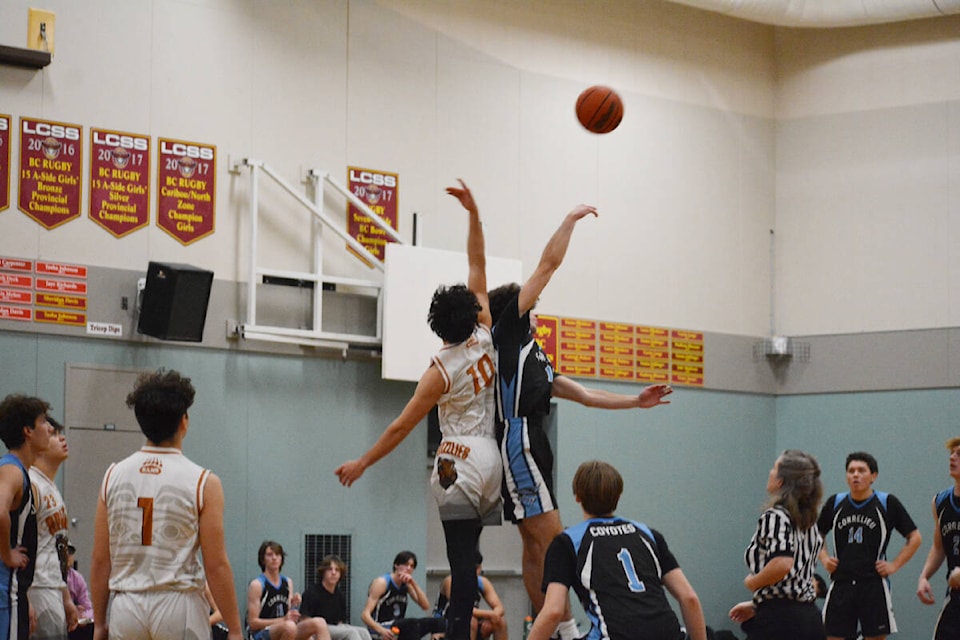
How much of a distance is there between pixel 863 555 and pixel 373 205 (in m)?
6.69

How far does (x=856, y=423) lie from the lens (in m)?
16.8

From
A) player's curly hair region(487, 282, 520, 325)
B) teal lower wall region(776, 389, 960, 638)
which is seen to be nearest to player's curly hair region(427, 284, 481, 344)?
player's curly hair region(487, 282, 520, 325)

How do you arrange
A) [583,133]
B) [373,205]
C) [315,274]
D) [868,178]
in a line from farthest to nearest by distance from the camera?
[868,178] → [583,133] → [373,205] → [315,274]

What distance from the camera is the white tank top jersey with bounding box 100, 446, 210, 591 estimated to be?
5.40 m

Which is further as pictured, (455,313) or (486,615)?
(486,615)

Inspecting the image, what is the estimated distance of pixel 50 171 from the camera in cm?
1256

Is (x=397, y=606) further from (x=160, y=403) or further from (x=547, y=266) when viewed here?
(x=160, y=403)

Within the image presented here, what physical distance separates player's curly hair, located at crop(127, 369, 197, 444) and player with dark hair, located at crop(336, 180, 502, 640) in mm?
1550

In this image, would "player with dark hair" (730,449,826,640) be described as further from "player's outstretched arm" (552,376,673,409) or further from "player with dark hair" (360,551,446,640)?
"player with dark hair" (360,551,446,640)

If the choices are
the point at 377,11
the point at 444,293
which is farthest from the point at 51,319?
the point at 444,293

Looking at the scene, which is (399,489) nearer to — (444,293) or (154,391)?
(444,293)

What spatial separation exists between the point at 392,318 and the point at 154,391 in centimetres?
841

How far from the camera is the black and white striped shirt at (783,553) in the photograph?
6.90 m

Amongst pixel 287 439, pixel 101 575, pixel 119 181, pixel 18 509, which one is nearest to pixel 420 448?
pixel 287 439
